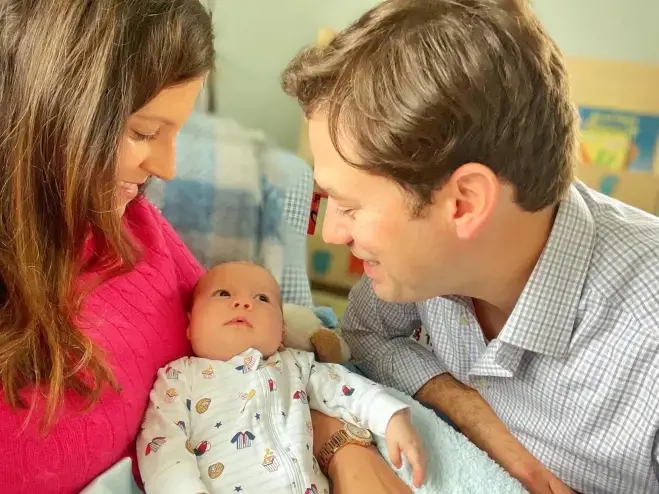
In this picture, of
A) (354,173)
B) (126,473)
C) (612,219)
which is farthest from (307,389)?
(612,219)

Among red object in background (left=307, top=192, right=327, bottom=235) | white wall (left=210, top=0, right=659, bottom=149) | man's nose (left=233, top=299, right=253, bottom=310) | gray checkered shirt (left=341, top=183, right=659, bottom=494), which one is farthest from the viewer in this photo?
white wall (left=210, top=0, right=659, bottom=149)

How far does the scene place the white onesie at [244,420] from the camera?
3.45 feet

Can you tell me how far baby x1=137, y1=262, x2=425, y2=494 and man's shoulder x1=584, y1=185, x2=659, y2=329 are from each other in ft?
1.26

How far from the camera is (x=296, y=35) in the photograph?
2.04m

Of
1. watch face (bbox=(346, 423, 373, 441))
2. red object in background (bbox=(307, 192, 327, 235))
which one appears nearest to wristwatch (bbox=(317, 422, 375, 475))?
watch face (bbox=(346, 423, 373, 441))

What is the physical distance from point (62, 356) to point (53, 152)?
0.27 m

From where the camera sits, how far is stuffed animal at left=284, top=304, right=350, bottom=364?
4.51 ft

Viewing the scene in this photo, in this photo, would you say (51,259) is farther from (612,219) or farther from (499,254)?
(612,219)

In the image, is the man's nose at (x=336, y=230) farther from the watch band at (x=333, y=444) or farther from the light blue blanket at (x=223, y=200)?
the light blue blanket at (x=223, y=200)

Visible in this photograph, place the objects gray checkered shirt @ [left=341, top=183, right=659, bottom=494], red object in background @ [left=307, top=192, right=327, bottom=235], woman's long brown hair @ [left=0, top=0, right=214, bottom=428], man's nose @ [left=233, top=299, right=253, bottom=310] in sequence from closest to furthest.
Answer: woman's long brown hair @ [left=0, top=0, right=214, bottom=428] → gray checkered shirt @ [left=341, top=183, right=659, bottom=494] → man's nose @ [left=233, top=299, right=253, bottom=310] → red object in background @ [left=307, top=192, right=327, bottom=235]

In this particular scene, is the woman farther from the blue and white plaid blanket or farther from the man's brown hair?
the blue and white plaid blanket

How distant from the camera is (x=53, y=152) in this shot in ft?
2.74

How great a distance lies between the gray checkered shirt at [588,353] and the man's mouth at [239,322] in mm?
401

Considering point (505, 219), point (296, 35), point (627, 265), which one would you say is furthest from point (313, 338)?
point (296, 35)
